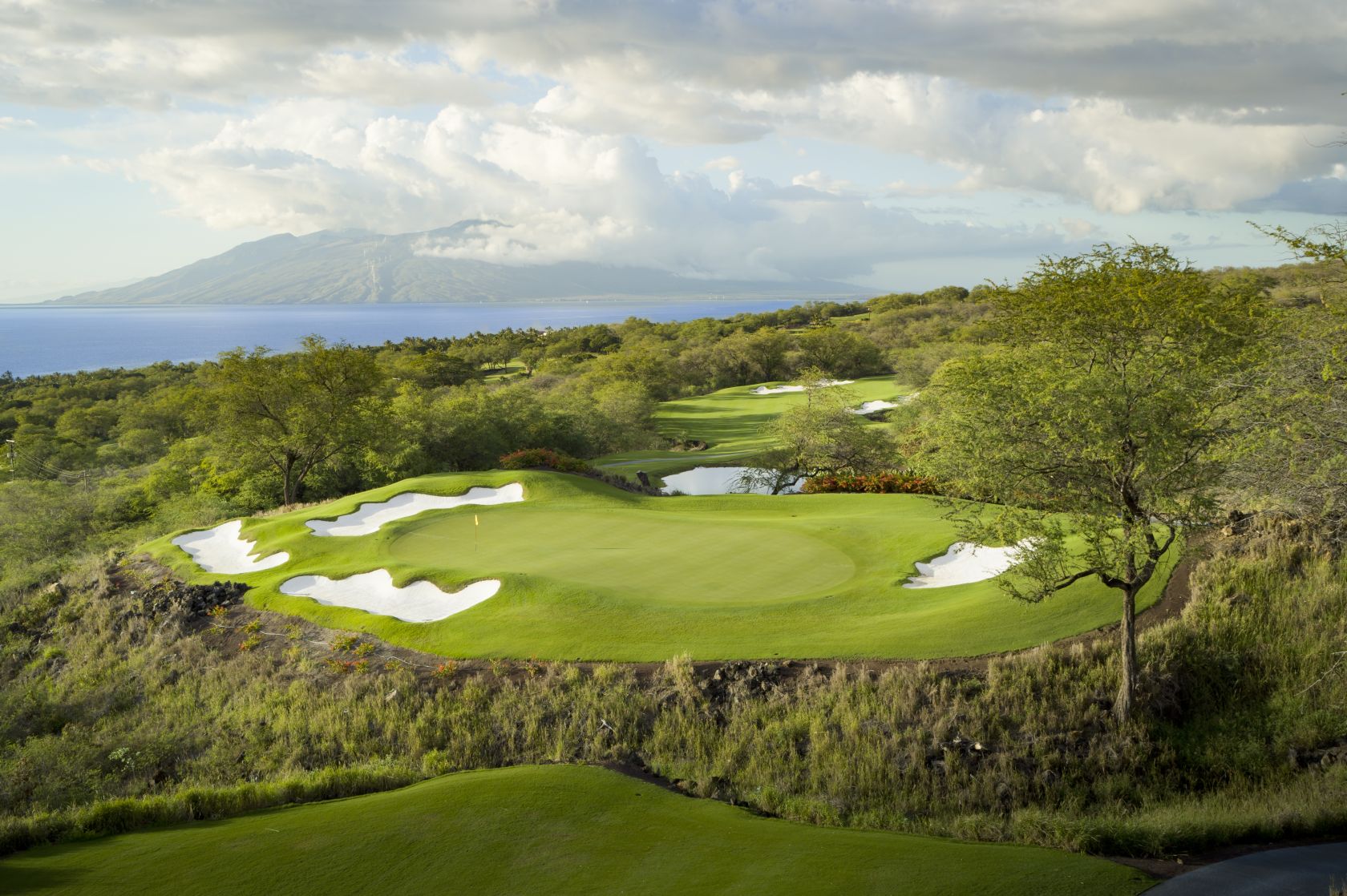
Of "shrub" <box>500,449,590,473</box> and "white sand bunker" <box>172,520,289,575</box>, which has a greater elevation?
"shrub" <box>500,449,590,473</box>

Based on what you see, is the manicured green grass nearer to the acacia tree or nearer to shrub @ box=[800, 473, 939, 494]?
shrub @ box=[800, 473, 939, 494]

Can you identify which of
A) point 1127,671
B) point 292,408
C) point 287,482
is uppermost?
point 292,408

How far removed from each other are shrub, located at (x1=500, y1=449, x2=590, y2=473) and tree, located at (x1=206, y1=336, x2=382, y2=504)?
7679 millimetres

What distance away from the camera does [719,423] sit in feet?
204

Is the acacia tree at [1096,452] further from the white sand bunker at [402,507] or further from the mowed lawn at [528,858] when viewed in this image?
the white sand bunker at [402,507]

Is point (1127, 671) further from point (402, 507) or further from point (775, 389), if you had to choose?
point (775, 389)

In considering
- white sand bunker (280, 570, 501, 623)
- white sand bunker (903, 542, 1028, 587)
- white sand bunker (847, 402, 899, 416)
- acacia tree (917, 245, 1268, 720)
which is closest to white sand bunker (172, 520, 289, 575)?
white sand bunker (280, 570, 501, 623)

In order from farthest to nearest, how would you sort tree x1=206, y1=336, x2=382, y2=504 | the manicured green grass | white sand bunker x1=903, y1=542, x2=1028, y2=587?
1. the manicured green grass
2. tree x1=206, y1=336, x2=382, y2=504
3. white sand bunker x1=903, y1=542, x2=1028, y2=587

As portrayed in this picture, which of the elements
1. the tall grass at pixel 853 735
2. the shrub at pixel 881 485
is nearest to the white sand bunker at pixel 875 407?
the shrub at pixel 881 485

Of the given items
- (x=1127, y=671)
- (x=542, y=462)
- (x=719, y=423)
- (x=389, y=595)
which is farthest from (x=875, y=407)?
(x=1127, y=671)

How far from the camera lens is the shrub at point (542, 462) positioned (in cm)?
2897

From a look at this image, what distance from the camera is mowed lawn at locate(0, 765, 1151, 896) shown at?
6.09 metres

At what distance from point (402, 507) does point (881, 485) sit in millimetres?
15514

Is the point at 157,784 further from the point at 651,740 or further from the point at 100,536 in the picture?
the point at 100,536
